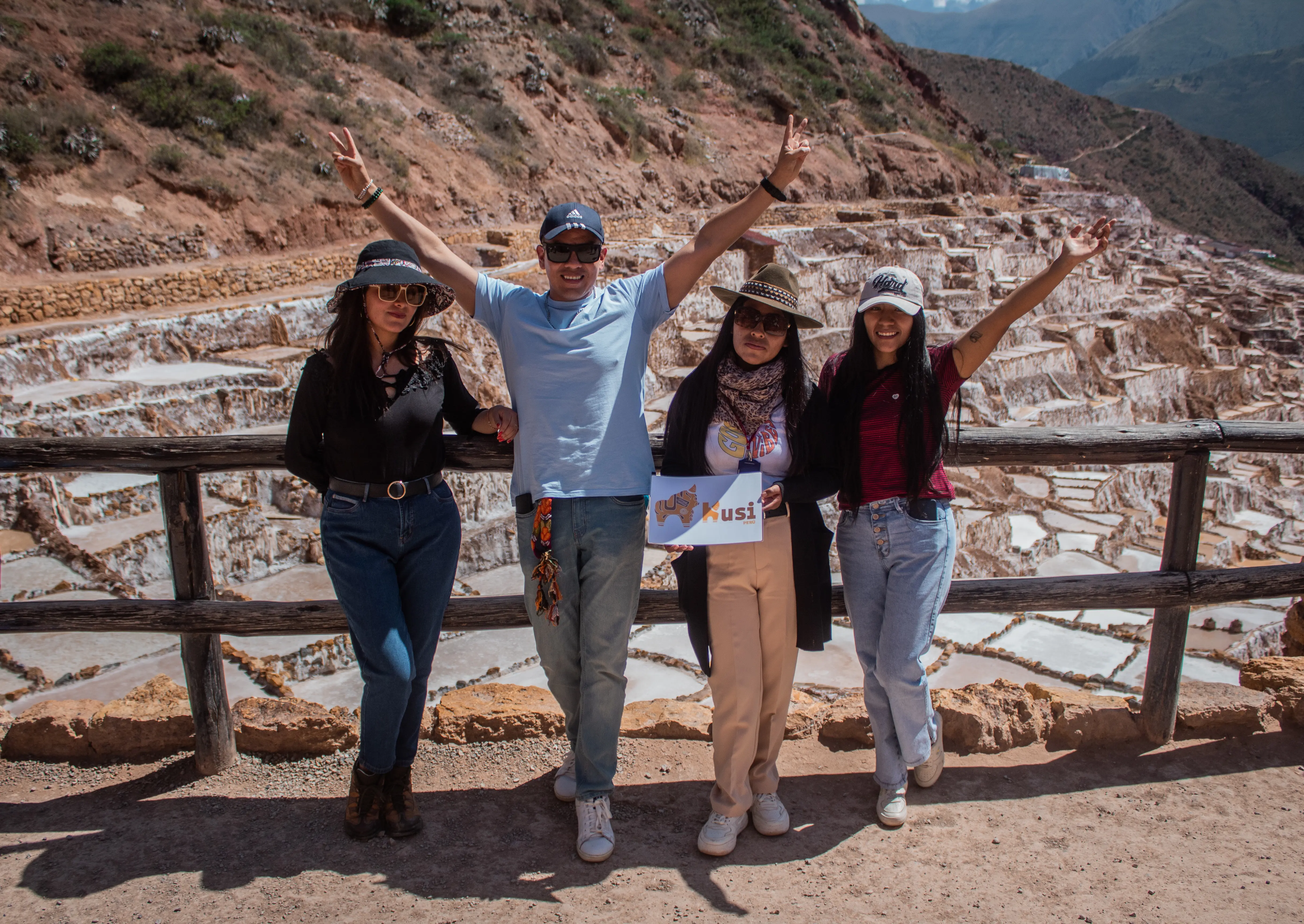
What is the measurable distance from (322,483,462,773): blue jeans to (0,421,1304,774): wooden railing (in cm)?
31

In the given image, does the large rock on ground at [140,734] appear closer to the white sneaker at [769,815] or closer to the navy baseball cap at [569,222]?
the white sneaker at [769,815]

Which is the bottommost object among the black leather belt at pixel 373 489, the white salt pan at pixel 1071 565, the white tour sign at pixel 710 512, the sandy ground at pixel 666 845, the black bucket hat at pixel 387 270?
the white salt pan at pixel 1071 565

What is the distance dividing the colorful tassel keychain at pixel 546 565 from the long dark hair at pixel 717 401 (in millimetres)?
395

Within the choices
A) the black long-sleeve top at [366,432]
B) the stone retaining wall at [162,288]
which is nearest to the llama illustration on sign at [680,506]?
the black long-sleeve top at [366,432]

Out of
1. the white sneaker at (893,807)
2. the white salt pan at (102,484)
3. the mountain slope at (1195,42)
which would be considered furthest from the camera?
the mountain slope at (1195,42)

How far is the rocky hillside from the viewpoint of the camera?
Answer: 50.8 ft

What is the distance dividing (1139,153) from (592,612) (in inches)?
3755

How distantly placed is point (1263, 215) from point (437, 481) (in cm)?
8847

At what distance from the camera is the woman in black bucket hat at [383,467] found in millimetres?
2305

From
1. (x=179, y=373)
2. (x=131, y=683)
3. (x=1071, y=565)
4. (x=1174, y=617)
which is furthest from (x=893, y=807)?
(x=179, y=373)

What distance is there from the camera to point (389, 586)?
7.72 ft

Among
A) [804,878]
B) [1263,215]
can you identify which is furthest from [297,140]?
[1263,215]

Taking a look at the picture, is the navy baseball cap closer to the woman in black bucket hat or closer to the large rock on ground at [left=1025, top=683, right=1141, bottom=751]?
the woman in black bucket hat

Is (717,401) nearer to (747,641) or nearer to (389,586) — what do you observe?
(747,641)
